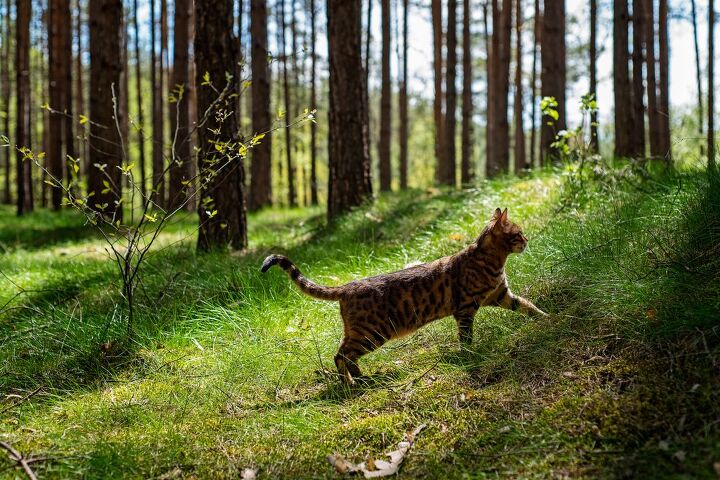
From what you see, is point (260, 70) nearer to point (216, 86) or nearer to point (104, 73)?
point (104, 73)

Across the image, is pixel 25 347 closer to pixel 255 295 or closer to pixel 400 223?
pixel 255 295

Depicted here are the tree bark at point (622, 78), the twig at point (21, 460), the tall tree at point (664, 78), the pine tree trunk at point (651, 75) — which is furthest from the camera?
the tall tree at point (664, 78)

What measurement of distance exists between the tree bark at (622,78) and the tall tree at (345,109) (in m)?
4.59

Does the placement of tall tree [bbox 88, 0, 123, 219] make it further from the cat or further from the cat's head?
the cat's head

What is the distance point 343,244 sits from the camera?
24.7 feet

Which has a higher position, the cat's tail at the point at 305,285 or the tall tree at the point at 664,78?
the tall tree at the point at 664,78

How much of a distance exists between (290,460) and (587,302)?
7.75ft

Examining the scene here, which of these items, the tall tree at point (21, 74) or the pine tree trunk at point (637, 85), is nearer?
the pine tree trunk at point (637, 85)

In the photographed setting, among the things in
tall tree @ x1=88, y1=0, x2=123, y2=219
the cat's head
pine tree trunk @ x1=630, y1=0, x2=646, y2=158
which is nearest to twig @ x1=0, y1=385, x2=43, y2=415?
the cat's head

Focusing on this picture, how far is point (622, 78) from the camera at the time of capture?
11.4 metres

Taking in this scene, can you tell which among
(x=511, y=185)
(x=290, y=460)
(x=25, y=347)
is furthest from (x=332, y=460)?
(x=511, y=185)

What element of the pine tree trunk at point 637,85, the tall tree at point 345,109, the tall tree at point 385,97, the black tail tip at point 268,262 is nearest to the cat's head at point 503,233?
the black tail tip at point 268,262

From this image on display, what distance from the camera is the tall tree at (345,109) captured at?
966cm

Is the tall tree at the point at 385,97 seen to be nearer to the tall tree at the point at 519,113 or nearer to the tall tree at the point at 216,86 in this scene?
the tall tree at the point at 519,113
